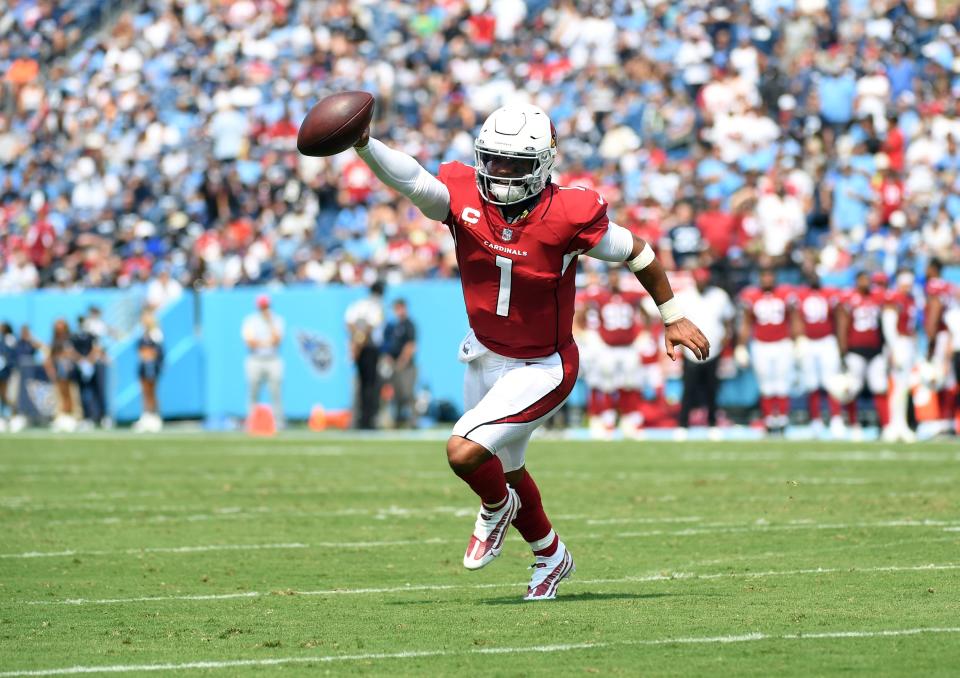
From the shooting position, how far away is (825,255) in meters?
19.2

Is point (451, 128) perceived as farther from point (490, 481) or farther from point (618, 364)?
point (490, 481)

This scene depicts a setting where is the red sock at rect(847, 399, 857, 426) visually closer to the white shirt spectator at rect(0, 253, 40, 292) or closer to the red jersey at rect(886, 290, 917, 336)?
the red jersey at rect(886, 290, 917, 336)

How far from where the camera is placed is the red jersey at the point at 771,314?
18234mm

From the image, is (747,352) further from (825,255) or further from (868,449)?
(868,449)

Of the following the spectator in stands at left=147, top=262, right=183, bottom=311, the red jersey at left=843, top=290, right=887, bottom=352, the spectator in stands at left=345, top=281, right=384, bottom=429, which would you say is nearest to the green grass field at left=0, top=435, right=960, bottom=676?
the red jersey at left=843, top=290, right=887, bottom=352

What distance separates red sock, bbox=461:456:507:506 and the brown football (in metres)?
1.34

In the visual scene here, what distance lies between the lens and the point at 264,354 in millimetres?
20969

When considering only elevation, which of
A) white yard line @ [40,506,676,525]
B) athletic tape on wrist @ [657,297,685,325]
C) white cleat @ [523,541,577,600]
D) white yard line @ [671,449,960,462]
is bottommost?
white yard line @ [671,449,960,462]

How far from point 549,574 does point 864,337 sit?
38.8 feet

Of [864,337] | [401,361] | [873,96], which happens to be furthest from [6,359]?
[873,96]

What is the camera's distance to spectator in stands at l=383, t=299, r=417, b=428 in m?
20.2

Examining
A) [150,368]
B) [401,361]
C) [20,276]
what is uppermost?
[401,361]

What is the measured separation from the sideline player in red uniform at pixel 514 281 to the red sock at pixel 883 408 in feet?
37.5

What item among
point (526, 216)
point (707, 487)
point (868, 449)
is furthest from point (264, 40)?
point (526, 216)
